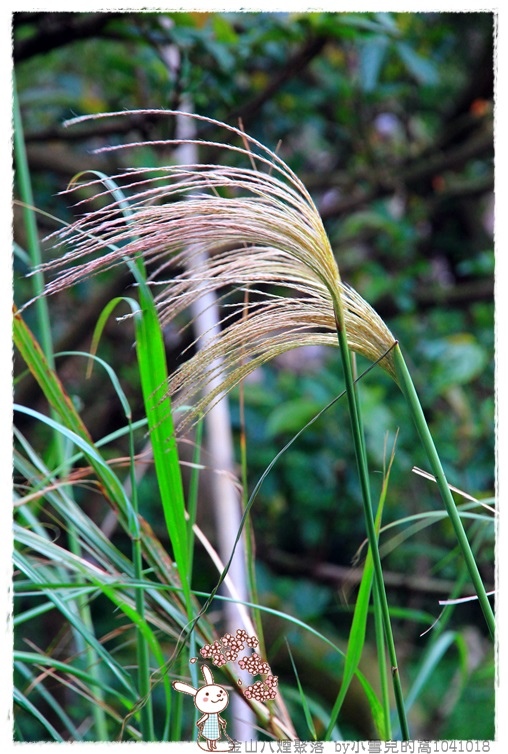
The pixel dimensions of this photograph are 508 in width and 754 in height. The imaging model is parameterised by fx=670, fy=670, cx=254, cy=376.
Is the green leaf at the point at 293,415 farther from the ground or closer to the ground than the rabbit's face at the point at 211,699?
closer to the ground

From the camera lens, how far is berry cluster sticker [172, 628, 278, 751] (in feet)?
1.18

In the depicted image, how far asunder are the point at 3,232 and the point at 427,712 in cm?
124

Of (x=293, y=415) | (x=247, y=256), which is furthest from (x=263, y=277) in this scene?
(x=293, y=415)

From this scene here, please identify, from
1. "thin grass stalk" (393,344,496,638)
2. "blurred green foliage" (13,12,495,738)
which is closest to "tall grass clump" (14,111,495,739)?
"thin grass stalk" (393,344,496,638)

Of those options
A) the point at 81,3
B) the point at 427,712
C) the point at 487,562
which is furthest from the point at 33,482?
the point at 427,712

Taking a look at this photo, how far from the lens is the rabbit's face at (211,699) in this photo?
1.18ft

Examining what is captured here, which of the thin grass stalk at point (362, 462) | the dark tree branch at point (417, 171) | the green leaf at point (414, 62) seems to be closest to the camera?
the thin grass stalk at point (362, 462)

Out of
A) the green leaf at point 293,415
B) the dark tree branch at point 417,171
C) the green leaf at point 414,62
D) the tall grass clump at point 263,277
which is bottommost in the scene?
the green leaf at point 293,415

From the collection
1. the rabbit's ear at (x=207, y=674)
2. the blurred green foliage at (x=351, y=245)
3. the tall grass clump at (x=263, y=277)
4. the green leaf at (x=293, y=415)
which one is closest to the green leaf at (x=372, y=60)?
the blurred green foliage at (x=351, y=245)

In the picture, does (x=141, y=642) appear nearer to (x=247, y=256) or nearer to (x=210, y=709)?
(x=210, y=709)

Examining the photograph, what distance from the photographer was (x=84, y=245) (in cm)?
31

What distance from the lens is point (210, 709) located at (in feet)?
1.18

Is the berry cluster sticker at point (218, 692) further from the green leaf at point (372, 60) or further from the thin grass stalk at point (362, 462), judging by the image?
the green leaf at point (372, 60)

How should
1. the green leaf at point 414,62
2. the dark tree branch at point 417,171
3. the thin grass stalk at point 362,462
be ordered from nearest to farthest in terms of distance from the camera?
the thin grass stalk at point 362,462 → the green leaf at point 414,62 → the dark tree branch at point 417,171
